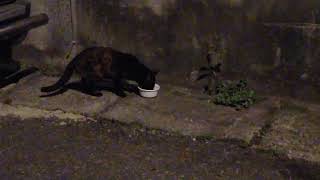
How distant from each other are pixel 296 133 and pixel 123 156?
180 cm

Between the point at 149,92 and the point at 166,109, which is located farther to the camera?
the point at 149,92

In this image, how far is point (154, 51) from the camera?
6.86 metres

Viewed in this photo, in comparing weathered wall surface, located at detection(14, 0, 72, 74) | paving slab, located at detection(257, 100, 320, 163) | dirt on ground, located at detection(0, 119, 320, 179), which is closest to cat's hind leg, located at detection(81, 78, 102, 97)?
weathered wall surface, located at detection(14, 0, 72, 74)

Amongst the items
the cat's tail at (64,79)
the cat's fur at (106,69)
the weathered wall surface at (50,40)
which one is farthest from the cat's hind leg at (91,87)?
the weathered wall surface at (50,40)

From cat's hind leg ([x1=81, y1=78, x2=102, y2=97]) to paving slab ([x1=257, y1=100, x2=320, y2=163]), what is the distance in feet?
6.98

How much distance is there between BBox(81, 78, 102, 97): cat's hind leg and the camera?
6.71 m

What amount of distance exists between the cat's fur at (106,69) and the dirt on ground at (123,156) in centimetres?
83

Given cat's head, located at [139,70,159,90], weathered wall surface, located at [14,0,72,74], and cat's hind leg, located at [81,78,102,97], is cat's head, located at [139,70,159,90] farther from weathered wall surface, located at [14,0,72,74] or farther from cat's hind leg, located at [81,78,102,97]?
weathered wall surface, located at [14,0,72,74]

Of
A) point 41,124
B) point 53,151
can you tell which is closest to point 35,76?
point 41,124

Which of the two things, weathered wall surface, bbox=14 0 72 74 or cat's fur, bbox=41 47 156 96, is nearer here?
cat's fur, bbox=41 47 156 96

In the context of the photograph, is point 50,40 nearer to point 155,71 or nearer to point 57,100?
point 57,100

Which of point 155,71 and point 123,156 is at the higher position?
point 155,71

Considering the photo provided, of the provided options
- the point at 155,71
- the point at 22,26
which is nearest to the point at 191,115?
the point at 155,71

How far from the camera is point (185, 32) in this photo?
21.8 feet
